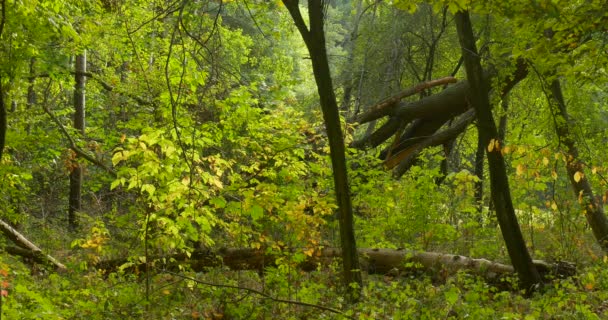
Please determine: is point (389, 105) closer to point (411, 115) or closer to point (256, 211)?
point (411, 115)

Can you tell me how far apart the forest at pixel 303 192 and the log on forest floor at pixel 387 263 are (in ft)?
0.11

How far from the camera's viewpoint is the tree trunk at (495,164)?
6.79 m

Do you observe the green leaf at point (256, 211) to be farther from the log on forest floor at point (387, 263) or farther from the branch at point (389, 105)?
the branch at point (389, 105)

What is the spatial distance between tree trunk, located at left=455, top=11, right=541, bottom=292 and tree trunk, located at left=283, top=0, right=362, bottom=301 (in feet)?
6.65

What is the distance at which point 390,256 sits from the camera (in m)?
8.27

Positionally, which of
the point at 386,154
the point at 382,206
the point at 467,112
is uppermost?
the point at 467,112

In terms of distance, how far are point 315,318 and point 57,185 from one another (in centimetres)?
1353

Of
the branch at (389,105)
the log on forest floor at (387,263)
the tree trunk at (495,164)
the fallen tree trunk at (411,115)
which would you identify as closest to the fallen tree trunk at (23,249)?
the log on forest floor at (387,263)

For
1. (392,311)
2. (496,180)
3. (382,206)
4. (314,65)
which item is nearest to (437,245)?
(382,206)

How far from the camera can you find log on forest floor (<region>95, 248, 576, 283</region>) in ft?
24.6

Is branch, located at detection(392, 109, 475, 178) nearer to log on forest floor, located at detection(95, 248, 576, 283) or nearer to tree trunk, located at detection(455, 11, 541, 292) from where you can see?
log on forest floor, located at detection(95, 248, 576, 283)

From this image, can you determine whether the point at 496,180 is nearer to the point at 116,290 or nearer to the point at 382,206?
the point at 382,206

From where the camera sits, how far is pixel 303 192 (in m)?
7.25

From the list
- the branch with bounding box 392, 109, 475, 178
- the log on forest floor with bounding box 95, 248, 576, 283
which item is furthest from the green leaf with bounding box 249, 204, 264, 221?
the branch with bounding box 392, 109, 475, 178
